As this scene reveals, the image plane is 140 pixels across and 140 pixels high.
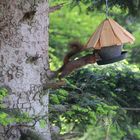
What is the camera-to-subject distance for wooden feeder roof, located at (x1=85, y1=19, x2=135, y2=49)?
222 centimetres

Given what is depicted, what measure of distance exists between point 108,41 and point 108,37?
0.9 inches

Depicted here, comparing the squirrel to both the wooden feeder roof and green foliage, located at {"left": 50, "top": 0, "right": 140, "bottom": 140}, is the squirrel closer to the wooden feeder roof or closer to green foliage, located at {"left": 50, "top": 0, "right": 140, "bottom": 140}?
the wooden feeder roof

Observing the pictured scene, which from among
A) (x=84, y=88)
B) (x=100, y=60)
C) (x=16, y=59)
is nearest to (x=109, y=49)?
(x=100, y=60)

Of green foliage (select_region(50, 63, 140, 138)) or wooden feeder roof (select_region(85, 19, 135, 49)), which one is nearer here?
wooden feeder roof (select_region(85, 19, 135, 49))

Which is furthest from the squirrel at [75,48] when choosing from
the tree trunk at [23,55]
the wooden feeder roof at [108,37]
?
the tree trunk at [23,55]

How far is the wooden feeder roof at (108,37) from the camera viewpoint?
222 centimetres

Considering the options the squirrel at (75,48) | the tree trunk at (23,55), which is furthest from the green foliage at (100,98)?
the squirrel at (75,48)

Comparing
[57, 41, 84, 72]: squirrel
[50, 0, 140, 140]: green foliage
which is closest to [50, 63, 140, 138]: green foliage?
[50, 0, 140, 140]: green foliage

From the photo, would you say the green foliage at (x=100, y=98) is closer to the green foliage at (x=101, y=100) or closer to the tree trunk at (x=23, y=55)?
the green foliage at (x=101, y=100)

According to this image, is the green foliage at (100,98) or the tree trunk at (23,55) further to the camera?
the green foliage at (100,98)

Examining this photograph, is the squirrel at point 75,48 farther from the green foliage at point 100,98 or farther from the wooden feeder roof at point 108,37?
the green foliage at point 100,98

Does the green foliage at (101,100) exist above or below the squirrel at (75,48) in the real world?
below

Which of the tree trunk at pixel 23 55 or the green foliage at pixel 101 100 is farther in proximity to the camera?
the green foliage at pixel 101 100

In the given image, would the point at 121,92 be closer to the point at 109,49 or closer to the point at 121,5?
the point at 121,5
